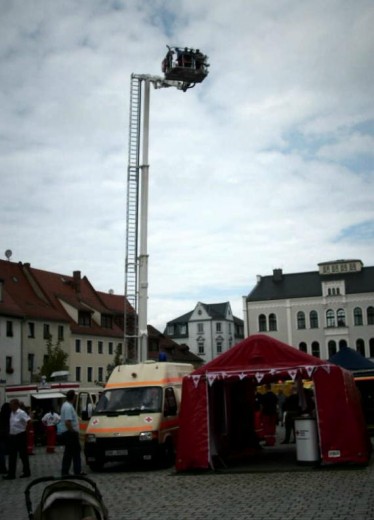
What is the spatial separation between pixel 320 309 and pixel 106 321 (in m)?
25.0

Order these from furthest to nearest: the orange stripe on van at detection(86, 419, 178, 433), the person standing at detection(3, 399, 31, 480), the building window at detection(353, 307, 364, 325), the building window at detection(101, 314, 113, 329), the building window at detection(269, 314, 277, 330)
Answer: the building window at detection(269, 314, 277, 330), the building window at detection(353, 307, 364, 325), the building window at detection(101, 314, 113, 329), the orange stripe on van at detection(86, 419, 178, 433), the person standing at detection(3, 399, 31, 480)

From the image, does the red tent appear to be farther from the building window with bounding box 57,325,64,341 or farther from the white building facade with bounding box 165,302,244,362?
the white building facade with bounding box 165,302,244,362

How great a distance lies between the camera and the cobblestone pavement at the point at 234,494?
429 inches

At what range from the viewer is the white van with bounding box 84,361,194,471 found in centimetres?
1778

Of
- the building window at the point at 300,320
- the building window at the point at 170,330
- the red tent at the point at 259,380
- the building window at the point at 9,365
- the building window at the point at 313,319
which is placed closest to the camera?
the red tent at the point at 259,380

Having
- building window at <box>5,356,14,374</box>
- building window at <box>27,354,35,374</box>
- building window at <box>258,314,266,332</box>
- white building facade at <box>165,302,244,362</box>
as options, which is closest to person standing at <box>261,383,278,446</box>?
building window at <box>5,356,14,374</box>

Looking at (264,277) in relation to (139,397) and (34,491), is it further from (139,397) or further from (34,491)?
(34,491)

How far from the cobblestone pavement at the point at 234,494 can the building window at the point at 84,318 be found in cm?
5088

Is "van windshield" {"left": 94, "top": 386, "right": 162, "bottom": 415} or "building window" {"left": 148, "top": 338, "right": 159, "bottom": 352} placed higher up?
"building window" {"left": 148, "top": 338, "right": 159, "bottom": 352}

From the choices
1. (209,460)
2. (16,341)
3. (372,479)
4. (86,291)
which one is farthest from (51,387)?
(86,291)

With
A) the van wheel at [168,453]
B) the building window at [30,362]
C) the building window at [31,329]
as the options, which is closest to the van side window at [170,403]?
the van wheel at [168,453]

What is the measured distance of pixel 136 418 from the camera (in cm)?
1817

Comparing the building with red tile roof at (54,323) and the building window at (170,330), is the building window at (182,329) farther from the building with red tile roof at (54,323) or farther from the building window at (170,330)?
the building with red tile roof at (54,323)

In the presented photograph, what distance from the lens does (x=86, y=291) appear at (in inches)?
3002
